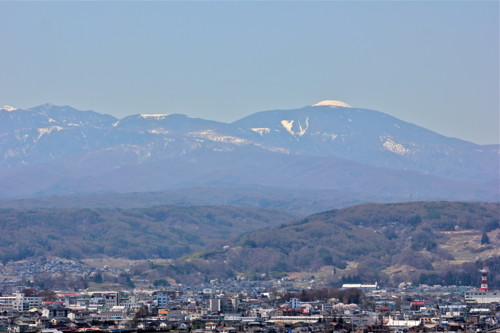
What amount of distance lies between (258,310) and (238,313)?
10.3 feet

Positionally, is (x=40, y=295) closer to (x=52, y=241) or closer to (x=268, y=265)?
(x=268, y=265)

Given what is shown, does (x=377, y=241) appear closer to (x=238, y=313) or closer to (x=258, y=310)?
(x=258, y=310)

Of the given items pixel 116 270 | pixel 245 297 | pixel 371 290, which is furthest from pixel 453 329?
pixel 116 270

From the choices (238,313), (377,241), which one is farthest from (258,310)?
(377,241)

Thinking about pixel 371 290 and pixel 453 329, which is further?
pixel 371 290

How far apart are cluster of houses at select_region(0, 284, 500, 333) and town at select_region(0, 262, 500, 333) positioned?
0.05m

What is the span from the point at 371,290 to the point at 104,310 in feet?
126

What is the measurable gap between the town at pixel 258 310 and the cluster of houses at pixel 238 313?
5 centimetres

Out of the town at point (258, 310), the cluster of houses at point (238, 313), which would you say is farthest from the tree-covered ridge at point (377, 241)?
the cluster of houses at point (238, 313)

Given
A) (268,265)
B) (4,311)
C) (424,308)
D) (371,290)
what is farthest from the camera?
(268,265)

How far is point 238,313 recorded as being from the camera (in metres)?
91.5

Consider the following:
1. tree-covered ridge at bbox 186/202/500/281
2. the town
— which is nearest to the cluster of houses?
the town

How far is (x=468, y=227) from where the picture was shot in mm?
176500

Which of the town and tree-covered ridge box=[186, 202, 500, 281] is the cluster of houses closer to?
the town
